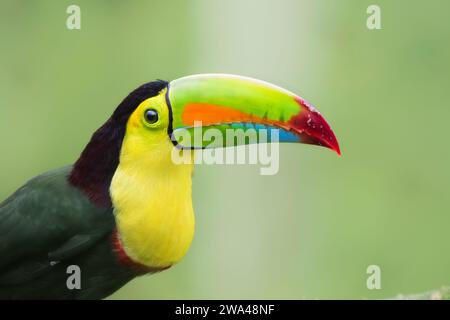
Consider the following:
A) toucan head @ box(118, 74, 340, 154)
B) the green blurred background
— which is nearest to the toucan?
toucan head @ box(118, 74, 340, 154)

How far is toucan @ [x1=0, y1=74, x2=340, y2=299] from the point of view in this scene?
318 cm

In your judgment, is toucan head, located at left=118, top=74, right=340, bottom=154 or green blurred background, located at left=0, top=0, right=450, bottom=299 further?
green blurred background, located at left=0, top=0, right=450, bottom=299

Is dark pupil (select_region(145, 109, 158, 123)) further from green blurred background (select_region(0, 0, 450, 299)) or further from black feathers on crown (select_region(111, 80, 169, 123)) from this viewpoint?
green blurred background (select_region(0, 0, 450, 299))

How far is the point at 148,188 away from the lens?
324 cm

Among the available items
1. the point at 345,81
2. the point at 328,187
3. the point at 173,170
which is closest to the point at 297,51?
the point at 345,81

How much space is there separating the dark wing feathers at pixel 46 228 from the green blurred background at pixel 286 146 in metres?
6.55

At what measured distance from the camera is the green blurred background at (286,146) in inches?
427

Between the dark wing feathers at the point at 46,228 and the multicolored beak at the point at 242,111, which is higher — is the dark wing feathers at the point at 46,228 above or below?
below

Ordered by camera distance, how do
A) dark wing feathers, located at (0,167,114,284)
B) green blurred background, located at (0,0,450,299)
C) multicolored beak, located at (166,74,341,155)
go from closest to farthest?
multicolored beak, located at (166,74,341,155) < dark wing feathers, located at (0,167,114,284) < green blurred background, located at (0,0,450,299)

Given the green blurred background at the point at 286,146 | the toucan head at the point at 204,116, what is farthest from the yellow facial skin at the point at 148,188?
Result: the green blurred background at the point at 286,146

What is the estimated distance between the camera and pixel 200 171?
39.2 feet

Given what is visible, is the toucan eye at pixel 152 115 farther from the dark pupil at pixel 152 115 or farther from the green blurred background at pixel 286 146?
the green blurred background at pixel 286 146

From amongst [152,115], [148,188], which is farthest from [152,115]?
[148,188]
